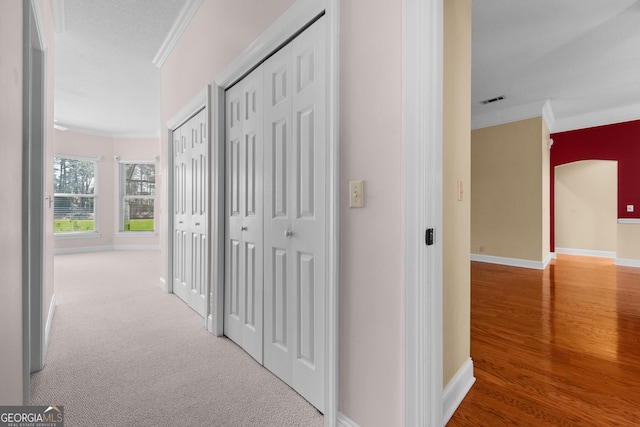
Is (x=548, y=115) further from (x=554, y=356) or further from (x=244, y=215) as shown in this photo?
(x=244, y=215)

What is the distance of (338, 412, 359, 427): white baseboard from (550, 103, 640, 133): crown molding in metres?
7.33

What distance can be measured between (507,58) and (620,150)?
12.4ft

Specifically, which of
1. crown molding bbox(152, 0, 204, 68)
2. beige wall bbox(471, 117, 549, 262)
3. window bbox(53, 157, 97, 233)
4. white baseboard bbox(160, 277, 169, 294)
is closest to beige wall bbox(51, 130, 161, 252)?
window bbox(53, 157, 97, 233)

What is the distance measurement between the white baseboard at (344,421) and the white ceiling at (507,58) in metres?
3.49

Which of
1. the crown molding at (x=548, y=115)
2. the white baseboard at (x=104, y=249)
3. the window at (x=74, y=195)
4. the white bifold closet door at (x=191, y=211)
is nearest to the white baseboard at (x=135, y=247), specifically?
the white baseboard at (x=104, y=249)

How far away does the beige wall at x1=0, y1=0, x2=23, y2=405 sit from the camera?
102 cm

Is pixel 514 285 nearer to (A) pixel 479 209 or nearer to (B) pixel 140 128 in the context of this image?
(A) pixel 479 209

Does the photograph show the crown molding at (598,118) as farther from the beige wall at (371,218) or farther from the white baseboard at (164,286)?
the white baseboard at (164,286)

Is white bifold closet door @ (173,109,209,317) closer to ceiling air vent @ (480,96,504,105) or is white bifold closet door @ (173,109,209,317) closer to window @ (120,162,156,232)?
ceiling air vent @ (480,96,504,105)

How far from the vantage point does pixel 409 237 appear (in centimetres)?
116

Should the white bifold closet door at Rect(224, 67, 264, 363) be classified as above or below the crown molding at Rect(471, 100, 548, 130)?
below

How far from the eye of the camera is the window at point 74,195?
7.19 meters

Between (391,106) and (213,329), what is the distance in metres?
2.28

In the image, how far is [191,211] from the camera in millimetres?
3307
